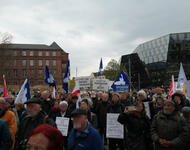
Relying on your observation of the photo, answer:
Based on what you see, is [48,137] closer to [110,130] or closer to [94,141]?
[94,141]

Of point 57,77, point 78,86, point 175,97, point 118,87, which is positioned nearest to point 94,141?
point 175,97

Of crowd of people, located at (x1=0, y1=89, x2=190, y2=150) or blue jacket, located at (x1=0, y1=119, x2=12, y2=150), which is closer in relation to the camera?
crowd of people, located at (x1=0, y1=89, x2=190, y2=150)

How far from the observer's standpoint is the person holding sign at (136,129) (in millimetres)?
4383

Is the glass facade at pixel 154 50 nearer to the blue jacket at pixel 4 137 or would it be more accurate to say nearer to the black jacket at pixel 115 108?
the black jacket at pixel 115 108

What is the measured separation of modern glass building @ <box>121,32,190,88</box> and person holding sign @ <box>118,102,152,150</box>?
51.1m

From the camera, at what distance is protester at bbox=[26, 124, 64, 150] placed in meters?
1.62

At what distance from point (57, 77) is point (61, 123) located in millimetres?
68991

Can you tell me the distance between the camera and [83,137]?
2.88 meters

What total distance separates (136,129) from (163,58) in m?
54.6

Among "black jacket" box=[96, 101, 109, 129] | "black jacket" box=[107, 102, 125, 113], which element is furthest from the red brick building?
"black jacket" box=[107, 102, 125, 113]

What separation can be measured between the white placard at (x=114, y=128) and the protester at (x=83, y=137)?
284 cm

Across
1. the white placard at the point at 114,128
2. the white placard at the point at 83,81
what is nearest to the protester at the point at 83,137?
the white placard at the point at 114,128

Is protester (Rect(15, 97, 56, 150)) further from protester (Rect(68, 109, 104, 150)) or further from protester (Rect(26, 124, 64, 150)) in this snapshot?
protester (Rect(26, 124, 64, 150))

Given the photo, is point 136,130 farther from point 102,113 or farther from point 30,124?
point 102,113
